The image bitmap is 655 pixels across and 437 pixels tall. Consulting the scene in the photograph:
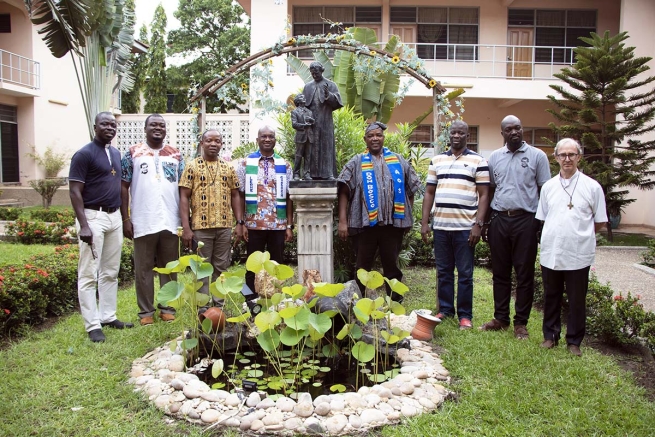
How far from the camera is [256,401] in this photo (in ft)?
10.7

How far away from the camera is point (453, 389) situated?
357 centimetres

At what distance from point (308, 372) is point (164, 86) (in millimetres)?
22104

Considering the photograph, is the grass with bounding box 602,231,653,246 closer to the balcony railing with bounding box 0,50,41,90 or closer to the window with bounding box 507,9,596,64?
the window with bounding box 507,9,596,64

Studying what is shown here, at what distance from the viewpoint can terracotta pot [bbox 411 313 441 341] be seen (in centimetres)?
450

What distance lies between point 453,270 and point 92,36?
250 inches

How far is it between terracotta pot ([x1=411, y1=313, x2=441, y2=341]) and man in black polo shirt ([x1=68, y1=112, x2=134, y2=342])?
8.89 ft

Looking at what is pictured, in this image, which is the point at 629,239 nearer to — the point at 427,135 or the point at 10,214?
the point at 427,135

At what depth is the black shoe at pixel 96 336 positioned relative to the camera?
446 cm

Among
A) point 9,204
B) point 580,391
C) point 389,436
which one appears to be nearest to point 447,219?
point 580,391

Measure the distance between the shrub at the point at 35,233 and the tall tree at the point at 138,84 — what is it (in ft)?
48.1

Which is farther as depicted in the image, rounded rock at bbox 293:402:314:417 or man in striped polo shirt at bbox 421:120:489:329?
man in striped polo shirt at bbox 421:120:489:329

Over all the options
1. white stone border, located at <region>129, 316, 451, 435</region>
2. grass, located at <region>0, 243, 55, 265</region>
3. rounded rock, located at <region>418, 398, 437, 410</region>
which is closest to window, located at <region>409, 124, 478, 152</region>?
grass, located at <region>0, 243, 55, 265</region>

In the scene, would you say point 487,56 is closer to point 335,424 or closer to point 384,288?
point 384,288

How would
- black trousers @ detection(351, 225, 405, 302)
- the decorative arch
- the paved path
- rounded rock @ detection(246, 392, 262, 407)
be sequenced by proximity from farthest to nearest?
1. the paved path
2. the decorative arch
3. black trousers @ detection(351, 225, 405, 302)
4. rounded rock @ detection(246, 392, 262, 407)
